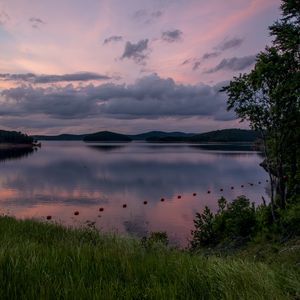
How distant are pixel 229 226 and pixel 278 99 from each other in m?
5.76

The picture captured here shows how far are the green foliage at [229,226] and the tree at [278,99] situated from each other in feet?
4.44

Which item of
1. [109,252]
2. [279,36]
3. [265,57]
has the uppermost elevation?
[279,36]

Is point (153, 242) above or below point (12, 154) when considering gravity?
above

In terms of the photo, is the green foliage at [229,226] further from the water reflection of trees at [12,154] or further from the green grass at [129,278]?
the water reflection of trees at [12,154]

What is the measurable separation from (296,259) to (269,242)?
4.61m

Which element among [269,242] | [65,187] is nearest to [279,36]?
[269,242]

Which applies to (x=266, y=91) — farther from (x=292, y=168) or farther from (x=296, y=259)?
(x=296, y=259)

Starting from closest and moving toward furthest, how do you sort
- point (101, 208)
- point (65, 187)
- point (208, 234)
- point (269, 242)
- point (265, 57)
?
point (269, 242) → point (265, 57) → point (208, 234) → point (101, 208) → point (65, 187)

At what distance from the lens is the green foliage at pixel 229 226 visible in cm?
1559

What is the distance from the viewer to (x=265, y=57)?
47.4 feet

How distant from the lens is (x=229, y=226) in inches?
639

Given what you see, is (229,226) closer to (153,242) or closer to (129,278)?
(153,242)

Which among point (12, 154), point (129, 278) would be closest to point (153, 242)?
point (129, 278)

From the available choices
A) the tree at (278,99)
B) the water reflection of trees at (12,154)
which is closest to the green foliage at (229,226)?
the tree at (278,99)
